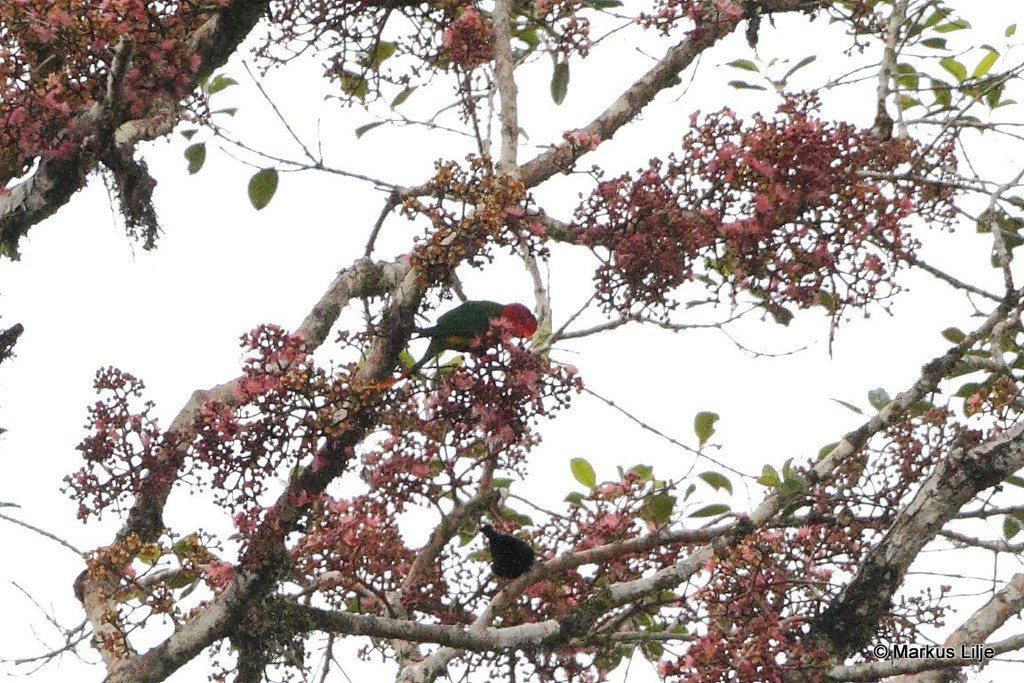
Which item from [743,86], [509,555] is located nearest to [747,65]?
[743,86]

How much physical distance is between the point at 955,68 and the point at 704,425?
2059 millimetres

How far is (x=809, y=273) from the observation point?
360cm

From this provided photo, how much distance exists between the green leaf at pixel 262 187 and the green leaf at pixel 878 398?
2286mm

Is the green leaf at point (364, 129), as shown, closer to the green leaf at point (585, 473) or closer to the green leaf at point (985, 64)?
the green leaf at point (585, 473)

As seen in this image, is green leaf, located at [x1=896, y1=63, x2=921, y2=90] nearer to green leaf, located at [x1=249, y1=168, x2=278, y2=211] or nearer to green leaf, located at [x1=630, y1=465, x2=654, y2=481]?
green leaf, located at [x1=630, y1=465, x2=654, y2=481]

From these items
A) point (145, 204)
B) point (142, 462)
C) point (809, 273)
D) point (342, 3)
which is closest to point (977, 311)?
point (809, 273)

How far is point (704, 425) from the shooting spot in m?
4.06

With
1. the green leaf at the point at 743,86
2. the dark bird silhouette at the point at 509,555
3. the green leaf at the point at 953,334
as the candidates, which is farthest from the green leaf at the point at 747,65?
the dark bird silhouette at the point at 509,555

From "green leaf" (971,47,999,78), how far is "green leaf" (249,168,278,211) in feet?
9.27

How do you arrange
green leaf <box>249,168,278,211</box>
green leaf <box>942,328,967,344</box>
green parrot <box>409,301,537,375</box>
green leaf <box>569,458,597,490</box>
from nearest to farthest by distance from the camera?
green parrot <box>409,301,537,375</box>
green leaf <box>569,458,597,490</box>
green leaf <box>942,328,967,344</box>
green leaf <box>249,168,278,211</box>

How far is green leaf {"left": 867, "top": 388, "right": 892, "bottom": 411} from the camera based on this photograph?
409cm

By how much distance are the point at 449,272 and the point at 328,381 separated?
0.55 meters

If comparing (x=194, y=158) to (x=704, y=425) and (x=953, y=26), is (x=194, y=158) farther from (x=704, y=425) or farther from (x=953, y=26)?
(x=953, y=26)

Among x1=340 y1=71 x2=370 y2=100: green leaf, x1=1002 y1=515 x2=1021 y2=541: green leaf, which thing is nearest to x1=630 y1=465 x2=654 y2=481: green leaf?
x1=1002 y1=515 x2=1021 y2=541: green leaf
